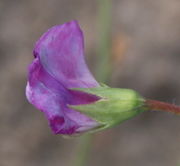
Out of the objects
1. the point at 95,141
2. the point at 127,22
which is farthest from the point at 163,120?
the point at 127,22

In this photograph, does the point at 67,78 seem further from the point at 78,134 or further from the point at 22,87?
the point at 22,87

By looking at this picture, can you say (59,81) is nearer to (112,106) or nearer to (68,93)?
(68,93)

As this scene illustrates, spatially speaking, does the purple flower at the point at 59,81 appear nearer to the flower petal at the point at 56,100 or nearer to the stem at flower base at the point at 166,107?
the flower petal at the point at 56,100

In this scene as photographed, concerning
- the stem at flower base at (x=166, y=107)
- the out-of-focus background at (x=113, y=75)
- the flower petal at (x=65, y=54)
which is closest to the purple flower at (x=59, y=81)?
the flower petal at (x=65, y=54)

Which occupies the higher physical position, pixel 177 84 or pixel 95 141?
pixel 177 84

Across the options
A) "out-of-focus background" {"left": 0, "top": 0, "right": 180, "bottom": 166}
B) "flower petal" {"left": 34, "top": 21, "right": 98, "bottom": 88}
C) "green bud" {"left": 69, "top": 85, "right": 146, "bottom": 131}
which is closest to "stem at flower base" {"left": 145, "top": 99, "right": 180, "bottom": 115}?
"green bud" {"left": 69, "top": 85, "right": 146, "bottom": 131}
